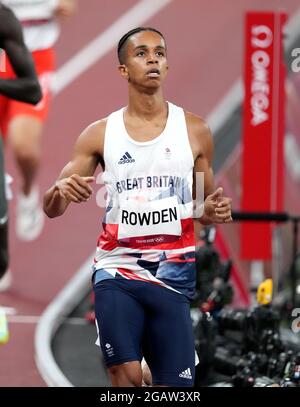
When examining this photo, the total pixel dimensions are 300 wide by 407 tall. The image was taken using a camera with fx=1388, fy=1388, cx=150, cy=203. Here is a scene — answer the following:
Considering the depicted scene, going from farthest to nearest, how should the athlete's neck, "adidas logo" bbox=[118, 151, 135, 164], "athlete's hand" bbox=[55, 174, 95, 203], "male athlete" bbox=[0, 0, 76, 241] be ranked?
"male athlete" bbox=[0, 0, 76, 241], the athlete's neck, "adidas logo" bbox=[118, 151, 135, 164], "athlete's hand" bbox=[55, 174, 95, 203]

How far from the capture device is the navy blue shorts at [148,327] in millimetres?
6113

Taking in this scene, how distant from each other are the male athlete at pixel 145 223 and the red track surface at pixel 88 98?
2997 mm

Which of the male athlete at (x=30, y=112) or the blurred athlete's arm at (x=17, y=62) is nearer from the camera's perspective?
the blurred athlete's arm at (x=17, y=62)

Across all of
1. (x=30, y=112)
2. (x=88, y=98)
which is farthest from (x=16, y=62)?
(x=88, y=98)

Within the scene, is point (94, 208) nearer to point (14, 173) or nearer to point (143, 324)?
point (14, 173)

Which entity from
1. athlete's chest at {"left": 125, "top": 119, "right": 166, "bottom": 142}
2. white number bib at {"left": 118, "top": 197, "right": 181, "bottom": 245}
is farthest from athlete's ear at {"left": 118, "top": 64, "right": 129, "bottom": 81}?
white number bib at {"left": 118, "top": 197, "right": 181, "bottom": 245}

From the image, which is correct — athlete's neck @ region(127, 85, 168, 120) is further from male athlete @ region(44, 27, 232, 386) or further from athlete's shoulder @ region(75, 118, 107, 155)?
athlete's shoulder @ region(75, 118, 107, 155)

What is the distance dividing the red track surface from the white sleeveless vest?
3.05 metres

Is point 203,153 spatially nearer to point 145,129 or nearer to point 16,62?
point 145,129

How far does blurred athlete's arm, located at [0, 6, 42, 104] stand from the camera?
6246mm

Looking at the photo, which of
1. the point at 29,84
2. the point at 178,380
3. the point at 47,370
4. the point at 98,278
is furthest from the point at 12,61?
the point at 47,370

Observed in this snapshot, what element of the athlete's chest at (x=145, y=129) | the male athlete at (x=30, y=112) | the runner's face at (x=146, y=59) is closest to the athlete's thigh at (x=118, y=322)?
the athlete's chest at (x=145, y=129)

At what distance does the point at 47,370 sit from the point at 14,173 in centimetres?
470

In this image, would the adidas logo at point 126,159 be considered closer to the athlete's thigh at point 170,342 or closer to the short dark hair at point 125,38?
the short dark hair at point 125,38
